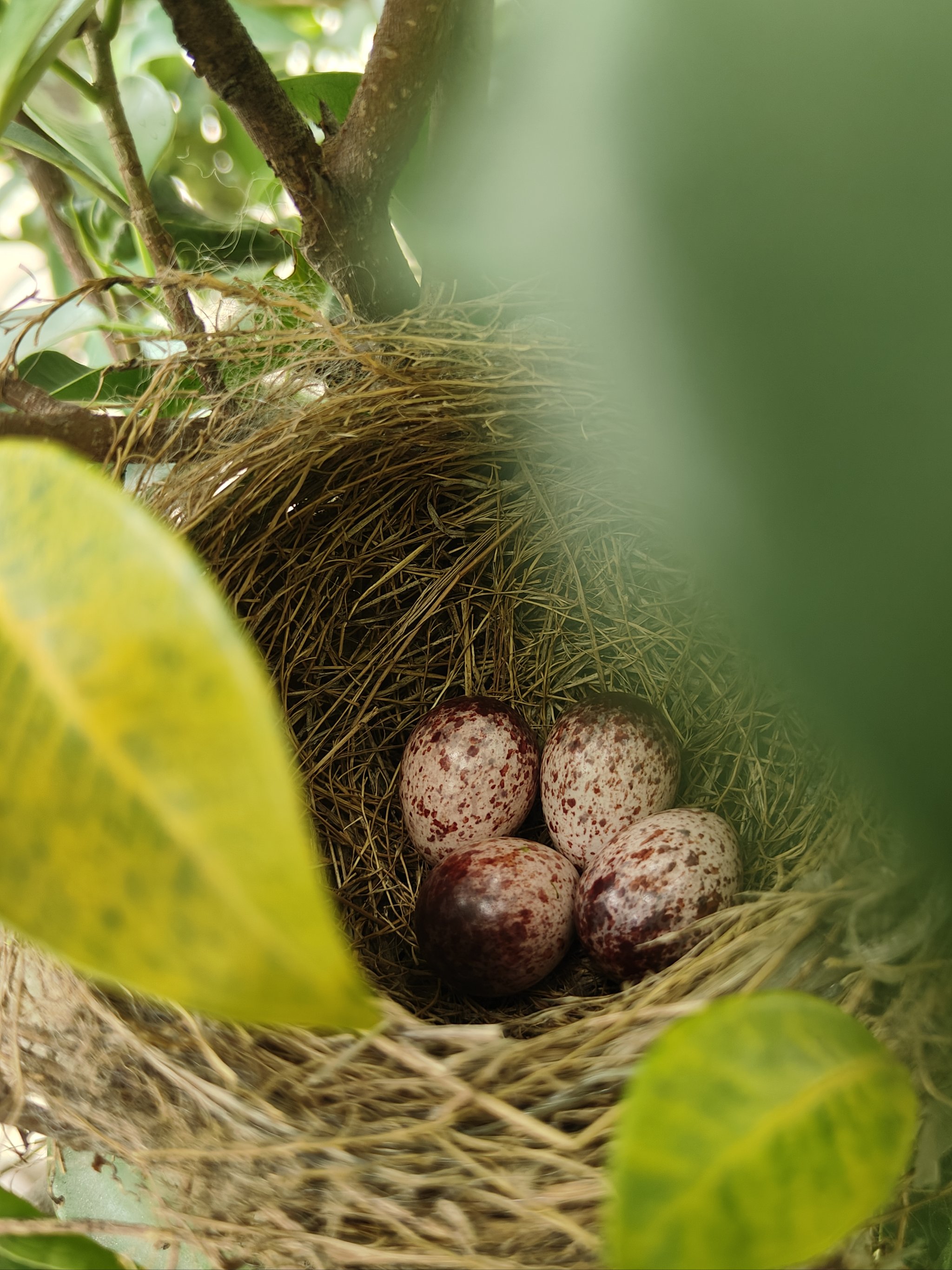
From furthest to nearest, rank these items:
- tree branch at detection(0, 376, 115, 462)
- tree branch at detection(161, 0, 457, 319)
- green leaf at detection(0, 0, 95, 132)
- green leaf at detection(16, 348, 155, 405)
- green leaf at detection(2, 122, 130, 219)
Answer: green leaf at detection(16, 348, 155, 405) → green leaf at detection(2, 122, 130, 219) → tree branch at detection(0, 376, 115, 462) → tree branch at detection(161, 0, 457, 319) → green leaf at detection(0, 0, 95, 132)

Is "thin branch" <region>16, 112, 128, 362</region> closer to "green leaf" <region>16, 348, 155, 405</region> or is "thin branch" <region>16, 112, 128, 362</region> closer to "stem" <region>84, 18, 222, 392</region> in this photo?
"green leaf" <region>16, 348, 155, 405</region>

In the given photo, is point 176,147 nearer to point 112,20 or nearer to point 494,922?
point 112,20

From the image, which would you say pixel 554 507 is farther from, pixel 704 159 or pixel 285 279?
pixel 704 159

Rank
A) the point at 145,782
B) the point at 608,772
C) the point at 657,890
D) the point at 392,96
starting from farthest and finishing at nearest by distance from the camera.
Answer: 1. the point at 608,772
2. the point at 657,890
3. the point at 392,96
4. the point at 145,782

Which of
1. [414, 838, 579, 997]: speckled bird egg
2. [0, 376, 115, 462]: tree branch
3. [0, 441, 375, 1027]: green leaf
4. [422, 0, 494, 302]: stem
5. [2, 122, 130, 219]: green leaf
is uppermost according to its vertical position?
[2, 122, 130, 219]: green leaf

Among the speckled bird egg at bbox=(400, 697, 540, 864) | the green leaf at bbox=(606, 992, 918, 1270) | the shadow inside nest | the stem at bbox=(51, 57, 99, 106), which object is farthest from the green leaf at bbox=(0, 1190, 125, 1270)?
the stem at bbox=(51, 57, 99, 106)

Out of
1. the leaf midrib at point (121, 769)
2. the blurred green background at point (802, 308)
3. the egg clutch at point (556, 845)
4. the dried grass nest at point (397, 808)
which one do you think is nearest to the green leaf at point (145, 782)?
the leaf midrib at point (121, 769)

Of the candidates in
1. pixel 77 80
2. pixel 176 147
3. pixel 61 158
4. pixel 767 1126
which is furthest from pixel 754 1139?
pixel 176 147
